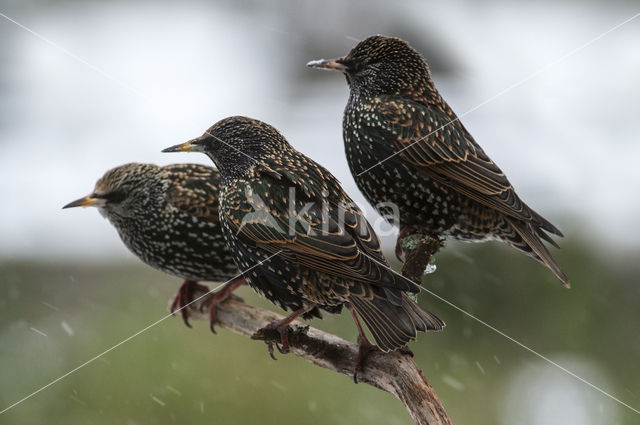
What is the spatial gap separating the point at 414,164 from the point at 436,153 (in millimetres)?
99

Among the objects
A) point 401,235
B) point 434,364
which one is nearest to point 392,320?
point 401,235

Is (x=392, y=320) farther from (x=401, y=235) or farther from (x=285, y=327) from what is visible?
(x=401, y=235)

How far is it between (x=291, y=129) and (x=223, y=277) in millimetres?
3616

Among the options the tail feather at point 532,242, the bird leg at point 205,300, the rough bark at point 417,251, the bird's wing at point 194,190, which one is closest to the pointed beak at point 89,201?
the bird's wing at point 194,190

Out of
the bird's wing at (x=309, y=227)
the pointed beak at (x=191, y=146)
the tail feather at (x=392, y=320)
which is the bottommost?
the tail feather at (x=392, y=320)

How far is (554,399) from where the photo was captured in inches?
180

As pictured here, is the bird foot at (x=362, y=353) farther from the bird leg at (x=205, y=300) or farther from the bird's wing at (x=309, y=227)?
the bird leg at (x=205, y=300)

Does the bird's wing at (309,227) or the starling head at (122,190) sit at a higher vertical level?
the bird's wing at (309,227)

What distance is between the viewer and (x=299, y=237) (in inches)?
92.0

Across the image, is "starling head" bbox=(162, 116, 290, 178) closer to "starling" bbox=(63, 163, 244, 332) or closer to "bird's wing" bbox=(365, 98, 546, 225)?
"bird's wing" bbox=(365, 98, 546, 225)

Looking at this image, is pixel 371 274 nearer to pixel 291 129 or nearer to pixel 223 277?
pixel 223 277

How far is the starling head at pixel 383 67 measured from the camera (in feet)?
8.83

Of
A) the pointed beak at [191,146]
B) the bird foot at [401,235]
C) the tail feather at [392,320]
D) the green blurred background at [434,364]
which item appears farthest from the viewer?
the green blurred background at [434,364]

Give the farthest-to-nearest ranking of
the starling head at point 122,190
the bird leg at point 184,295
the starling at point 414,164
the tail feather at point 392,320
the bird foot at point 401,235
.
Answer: the bird leg at point 184,295 → the starling head at point 122,190 → the bird foot at point 401,235 → the starling at point 414,164 → the tail feather at point 392,320
